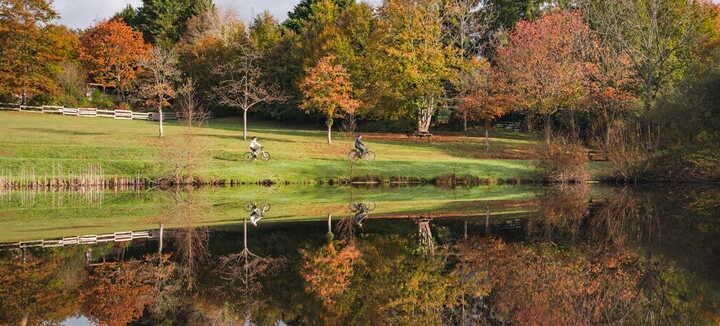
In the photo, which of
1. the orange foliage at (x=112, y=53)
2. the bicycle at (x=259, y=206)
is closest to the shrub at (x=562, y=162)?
the bicycle at (x=259, y=206)

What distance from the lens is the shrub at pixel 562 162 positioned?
1426 inches

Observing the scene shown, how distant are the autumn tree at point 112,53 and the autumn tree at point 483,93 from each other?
41.3m

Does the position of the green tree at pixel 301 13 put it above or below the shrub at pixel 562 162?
above

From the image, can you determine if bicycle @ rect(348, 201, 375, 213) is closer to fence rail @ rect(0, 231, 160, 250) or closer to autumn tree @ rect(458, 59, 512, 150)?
fence rail @ rect(0, 231, 160, 250)

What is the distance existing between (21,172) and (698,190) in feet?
111

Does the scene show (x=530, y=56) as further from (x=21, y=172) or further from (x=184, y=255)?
(x=184, y=255)

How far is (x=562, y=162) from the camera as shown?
36.6 m

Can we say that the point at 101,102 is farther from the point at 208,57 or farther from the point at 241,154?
the point at 241,154

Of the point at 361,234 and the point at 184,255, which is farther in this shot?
the point at 361,234

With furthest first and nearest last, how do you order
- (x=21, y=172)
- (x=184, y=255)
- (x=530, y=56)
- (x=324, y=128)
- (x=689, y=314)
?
(x=324, y=128), (x=530, y=56), (x=21, y=172), (x=184, y=255), (x=689, y=314)

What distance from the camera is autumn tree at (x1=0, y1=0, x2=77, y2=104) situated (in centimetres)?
6279

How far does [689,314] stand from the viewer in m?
10.6

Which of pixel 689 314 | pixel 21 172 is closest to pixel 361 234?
pixel 689 314

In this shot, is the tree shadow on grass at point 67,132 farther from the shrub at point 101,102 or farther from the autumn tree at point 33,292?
the autumn tree at point 33,292
